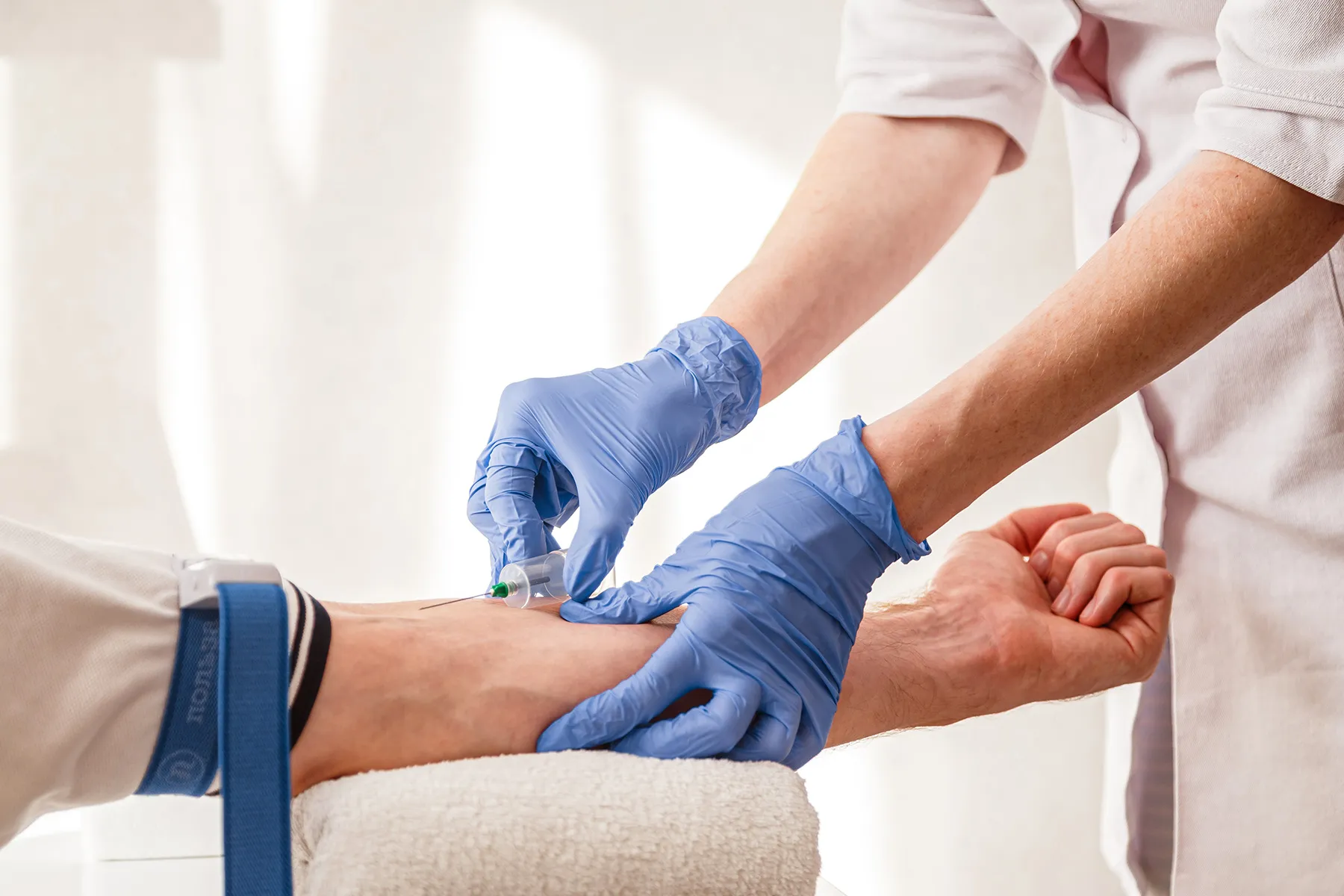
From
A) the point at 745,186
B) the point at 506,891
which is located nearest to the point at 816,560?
the point at 506,891

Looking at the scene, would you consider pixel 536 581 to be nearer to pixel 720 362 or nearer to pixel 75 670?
pixel 720 362

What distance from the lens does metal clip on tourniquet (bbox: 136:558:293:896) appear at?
535 millimetres

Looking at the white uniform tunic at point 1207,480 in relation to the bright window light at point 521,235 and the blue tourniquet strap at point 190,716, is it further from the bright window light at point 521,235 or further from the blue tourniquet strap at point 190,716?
the blue tourniquet strap at point 190,716

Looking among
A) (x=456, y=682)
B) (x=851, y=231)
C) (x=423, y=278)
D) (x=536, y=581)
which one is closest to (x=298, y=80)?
(x=423, y=278)

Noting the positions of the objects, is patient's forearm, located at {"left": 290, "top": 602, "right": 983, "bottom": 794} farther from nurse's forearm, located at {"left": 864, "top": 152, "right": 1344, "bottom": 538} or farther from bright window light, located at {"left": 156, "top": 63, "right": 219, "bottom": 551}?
bright window light, located at {"left": 156, "top": 63, "right": 219, "bottom": 551}

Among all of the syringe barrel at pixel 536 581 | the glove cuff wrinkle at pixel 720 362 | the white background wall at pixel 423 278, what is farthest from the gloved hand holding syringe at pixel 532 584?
the white background wall at pixel 423 278

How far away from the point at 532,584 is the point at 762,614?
0.25 meters

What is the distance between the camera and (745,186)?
1.89m

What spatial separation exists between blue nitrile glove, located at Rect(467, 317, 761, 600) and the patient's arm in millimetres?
123

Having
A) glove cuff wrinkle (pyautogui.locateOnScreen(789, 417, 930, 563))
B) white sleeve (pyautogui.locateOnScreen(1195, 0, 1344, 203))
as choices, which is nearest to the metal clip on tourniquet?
glove cuff wrinkle (pyautogui.locateOnScreen(789, 417, 930, 563))

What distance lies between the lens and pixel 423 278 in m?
1.90

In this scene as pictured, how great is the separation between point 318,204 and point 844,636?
148 centimetres

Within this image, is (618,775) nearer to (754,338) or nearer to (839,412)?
(754,338)

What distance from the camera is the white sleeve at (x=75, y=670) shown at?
1.77 feet
